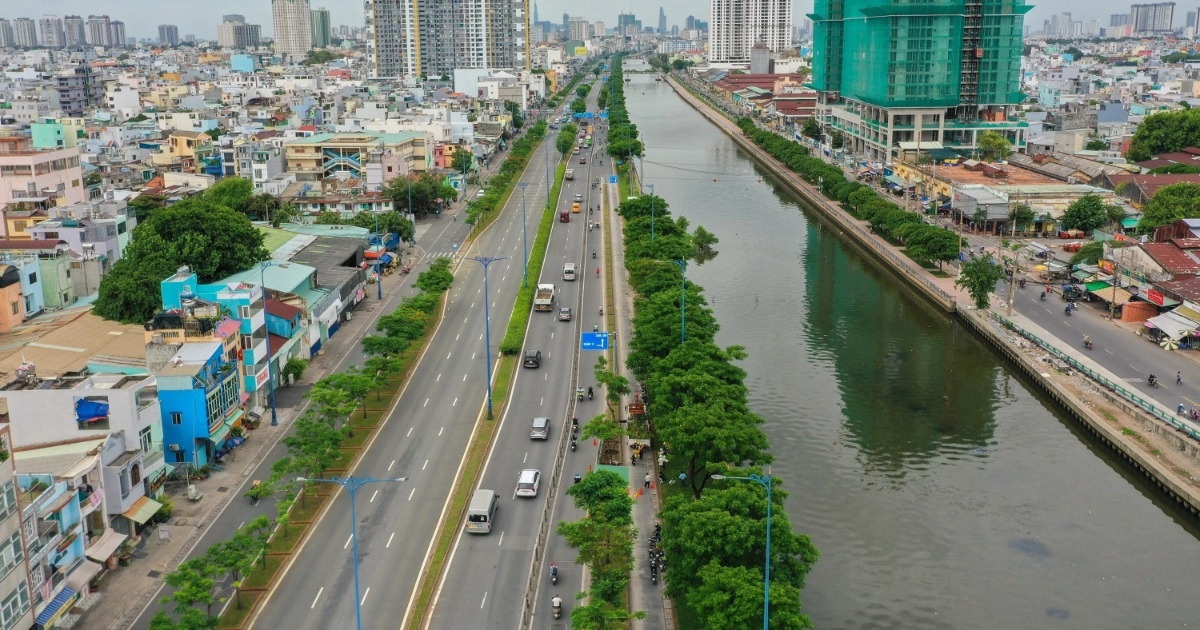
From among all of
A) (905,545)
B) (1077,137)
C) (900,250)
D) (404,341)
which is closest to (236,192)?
(404,341)

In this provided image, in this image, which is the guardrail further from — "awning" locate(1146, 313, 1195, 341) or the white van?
the white van

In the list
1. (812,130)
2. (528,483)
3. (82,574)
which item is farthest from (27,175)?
(812,130)

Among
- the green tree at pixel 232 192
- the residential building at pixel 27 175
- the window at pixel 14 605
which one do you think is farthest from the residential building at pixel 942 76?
the window at pixel 14 605

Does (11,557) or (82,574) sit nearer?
(11,557)

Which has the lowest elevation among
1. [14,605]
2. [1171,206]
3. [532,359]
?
[532,359]

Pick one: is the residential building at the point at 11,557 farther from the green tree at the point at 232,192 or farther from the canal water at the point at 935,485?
the green tree at the point at 232,192

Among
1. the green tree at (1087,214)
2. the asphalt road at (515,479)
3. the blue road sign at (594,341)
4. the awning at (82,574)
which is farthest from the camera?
the green tree at (1087,214)

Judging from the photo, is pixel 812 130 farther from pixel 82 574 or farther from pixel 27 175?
pixel 82 574
